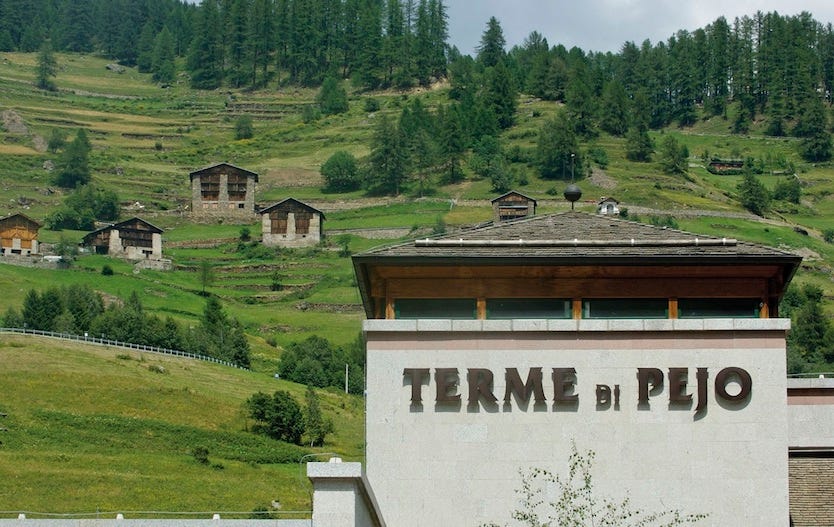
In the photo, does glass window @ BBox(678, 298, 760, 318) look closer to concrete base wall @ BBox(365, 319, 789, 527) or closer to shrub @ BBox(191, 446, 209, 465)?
concrete base wall @ BBox(365, 319, 789, 527)

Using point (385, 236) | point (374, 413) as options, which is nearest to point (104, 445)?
point (374, 413)

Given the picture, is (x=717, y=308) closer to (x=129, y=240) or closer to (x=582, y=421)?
(x=582, y=421)

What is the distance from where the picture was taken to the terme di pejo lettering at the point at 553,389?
97.6ft

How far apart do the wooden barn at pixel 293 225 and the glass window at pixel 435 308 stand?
166662mm

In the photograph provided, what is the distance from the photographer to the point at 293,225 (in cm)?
A: 19788

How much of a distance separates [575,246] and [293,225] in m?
168

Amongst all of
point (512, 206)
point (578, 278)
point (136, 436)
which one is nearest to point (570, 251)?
point (578, 278)

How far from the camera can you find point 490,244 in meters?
30.5

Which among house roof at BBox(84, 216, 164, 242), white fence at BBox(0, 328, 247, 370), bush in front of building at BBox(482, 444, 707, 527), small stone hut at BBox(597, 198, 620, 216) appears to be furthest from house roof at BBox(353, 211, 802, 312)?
house roof at BBox(84, 216, 164, 242)

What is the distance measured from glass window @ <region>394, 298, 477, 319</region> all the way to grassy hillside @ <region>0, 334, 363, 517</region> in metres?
43.0

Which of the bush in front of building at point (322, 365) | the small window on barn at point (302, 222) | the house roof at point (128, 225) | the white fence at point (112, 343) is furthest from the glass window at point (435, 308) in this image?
the small window on barn at point (302, 222)

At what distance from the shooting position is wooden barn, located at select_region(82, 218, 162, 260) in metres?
188

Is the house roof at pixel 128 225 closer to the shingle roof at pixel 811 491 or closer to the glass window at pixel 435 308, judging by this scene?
the glass window at pixel 435 308

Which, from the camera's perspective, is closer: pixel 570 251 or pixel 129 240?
pixel 570 251
